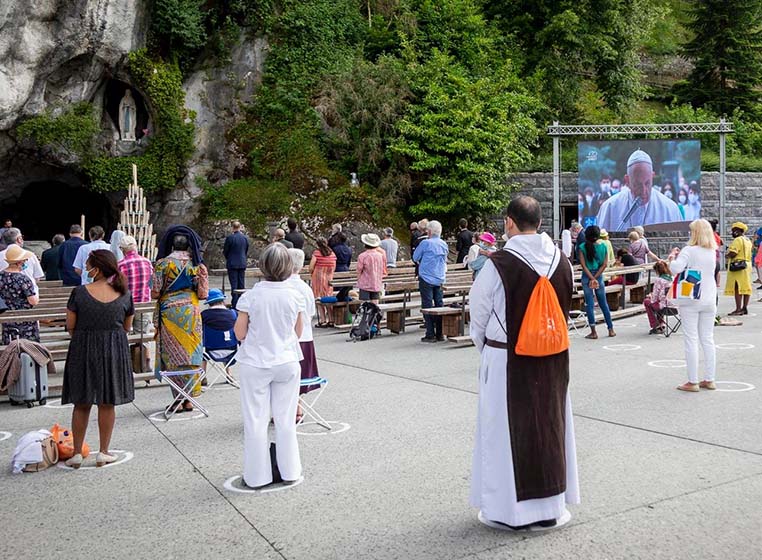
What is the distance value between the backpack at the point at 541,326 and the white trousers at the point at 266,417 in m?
1.76

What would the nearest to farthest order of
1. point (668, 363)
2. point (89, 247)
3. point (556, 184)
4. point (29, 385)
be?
point (29, 385)
point (668, 363)
point (89, 247)
point (556, 184)

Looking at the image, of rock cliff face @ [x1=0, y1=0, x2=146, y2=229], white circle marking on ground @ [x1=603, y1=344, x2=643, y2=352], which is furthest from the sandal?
rock cliff face @ [x1=0, y1=0, x2=146, y2=229]

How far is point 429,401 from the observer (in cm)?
816

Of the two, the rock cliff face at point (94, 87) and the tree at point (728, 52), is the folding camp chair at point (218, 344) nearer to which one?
the rock cliff face at point (94, 87)

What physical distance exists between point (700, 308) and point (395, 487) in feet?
14.2

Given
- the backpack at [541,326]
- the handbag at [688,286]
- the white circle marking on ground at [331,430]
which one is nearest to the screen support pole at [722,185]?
the handbag at [688,286]

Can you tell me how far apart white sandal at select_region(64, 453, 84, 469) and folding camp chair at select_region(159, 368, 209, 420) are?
4.81 ft

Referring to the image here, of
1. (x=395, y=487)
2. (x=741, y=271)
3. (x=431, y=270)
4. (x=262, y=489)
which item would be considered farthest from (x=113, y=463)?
(x=741, y=271)

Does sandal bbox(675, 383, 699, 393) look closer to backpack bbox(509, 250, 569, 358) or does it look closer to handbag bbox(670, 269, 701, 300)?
handbag bbox(670, 269, 701, 300)

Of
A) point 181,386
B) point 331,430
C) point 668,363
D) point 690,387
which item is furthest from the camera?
point 668,363

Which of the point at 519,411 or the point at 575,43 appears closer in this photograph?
the point at 519,411

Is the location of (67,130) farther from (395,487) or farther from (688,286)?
(395,487)

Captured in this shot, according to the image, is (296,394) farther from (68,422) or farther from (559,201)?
(559,201)

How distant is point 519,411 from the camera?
4391 mm
